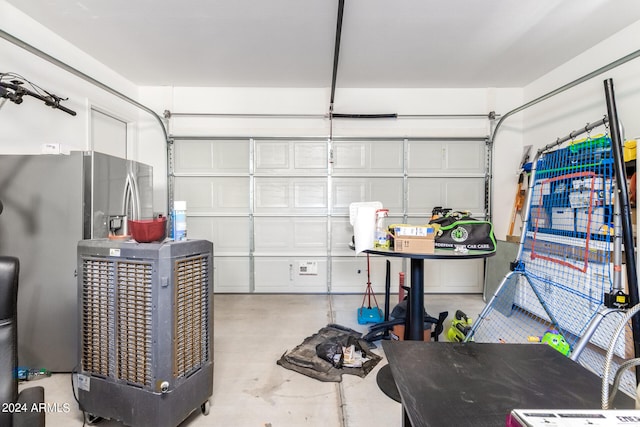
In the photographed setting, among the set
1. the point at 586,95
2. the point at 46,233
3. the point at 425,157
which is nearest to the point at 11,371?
the point at 46,233

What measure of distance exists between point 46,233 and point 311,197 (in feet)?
9.11

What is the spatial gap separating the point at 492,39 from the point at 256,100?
2942 millimetres

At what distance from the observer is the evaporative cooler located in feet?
4.48

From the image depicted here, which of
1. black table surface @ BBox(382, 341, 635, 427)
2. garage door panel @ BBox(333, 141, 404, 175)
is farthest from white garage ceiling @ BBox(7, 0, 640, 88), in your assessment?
black table surface @ BBox(382, 341, 635, 427)

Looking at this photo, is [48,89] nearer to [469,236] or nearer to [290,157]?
[290,157]

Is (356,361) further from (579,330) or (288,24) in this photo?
(288,24)

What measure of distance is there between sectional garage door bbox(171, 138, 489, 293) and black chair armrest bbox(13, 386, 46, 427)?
3.19 metres

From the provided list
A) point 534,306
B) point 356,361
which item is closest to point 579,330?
point 534,306

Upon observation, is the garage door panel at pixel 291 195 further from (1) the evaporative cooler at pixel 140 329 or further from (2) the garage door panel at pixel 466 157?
(1) the evaporative cooler at pixel 140 329

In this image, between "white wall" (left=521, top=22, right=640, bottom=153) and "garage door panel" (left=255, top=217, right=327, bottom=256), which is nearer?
"white wall" (left=521, top=22, right=640, bottom=153)

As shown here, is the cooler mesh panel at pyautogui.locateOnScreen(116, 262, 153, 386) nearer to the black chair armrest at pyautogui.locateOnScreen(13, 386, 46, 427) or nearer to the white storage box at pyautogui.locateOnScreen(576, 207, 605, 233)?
the black chair armrest at pyautogui.locateOnScreen(13, 386, 46, 427)

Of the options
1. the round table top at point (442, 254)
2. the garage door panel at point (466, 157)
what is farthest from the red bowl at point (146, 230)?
the garage door panel at point (466, 157)

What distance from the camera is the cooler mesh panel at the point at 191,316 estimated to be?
1423 millimetres

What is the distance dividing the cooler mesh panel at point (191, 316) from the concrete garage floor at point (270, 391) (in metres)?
0.45
